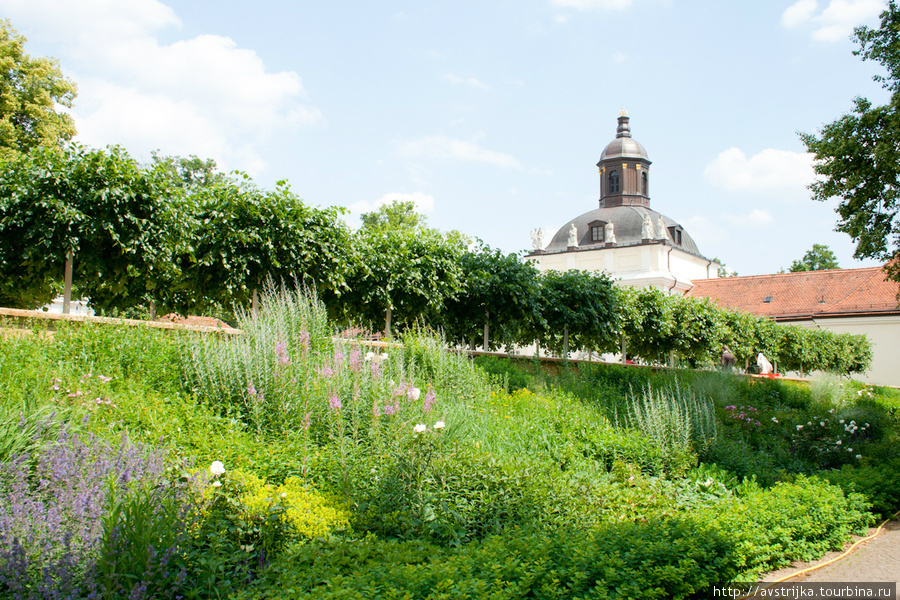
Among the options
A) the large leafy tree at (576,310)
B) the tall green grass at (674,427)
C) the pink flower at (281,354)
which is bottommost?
the tall green grass at (674,427)

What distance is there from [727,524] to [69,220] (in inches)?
332

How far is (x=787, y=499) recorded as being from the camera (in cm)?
604

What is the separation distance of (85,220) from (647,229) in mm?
49497

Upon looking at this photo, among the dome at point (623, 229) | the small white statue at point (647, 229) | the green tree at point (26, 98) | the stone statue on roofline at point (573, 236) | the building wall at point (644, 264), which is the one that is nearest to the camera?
the green tree at point (26, 98)

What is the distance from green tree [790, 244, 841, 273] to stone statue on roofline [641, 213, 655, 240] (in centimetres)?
2461

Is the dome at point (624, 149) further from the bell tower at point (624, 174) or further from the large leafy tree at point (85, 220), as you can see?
the large leafy tree at point (85, 220)

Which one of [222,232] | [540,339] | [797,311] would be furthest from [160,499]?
[797,311]

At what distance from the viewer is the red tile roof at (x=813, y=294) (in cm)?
3950

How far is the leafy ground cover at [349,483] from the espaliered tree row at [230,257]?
85.4 inches

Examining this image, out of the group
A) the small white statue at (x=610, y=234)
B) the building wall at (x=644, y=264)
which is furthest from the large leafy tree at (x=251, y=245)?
the small white statue at (x=610, y=234)

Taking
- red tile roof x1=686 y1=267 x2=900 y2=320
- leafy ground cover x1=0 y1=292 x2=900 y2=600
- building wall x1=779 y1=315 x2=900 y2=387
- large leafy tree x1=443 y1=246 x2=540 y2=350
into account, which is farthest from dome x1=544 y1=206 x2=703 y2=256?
leafy ground cover x1=0 y1=292 x2=900 y2=600

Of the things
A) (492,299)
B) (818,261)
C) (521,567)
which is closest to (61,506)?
(521,567)

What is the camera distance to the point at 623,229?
56000 mm

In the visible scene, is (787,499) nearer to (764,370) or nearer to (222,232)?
(222,232)
